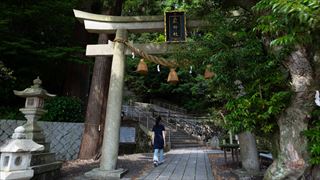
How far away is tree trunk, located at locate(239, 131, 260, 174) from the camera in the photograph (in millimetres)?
6781

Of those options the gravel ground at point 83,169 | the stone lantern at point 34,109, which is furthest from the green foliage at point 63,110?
the stone lantern at point 34,109

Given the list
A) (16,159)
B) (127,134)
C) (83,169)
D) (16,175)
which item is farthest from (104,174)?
(127,134)

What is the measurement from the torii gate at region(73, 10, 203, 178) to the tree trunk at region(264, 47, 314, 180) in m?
3.51

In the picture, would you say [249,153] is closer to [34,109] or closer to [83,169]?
[83,169]

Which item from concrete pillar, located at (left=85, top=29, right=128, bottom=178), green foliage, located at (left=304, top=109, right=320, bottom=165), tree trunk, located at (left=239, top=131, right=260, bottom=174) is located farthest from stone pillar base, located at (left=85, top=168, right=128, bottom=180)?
green foliage, located at (left=304, top=109, right=320, bottom=165)

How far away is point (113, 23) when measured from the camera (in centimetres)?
776

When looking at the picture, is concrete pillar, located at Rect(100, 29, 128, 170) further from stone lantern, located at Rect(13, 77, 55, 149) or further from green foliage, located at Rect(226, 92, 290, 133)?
green foliage, located at Rect(226, 92, 290, 133)

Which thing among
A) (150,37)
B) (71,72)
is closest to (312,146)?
(71,72)

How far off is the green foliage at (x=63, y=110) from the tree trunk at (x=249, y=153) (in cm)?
647

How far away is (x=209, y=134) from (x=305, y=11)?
60.7ft

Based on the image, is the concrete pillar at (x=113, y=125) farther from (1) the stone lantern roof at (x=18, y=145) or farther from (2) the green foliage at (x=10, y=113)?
(2) the green foliage at (x=10, y=113)

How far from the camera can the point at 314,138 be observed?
4.21 meters

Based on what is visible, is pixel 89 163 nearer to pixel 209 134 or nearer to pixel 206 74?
pixel 206 74

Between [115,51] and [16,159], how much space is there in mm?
4201
